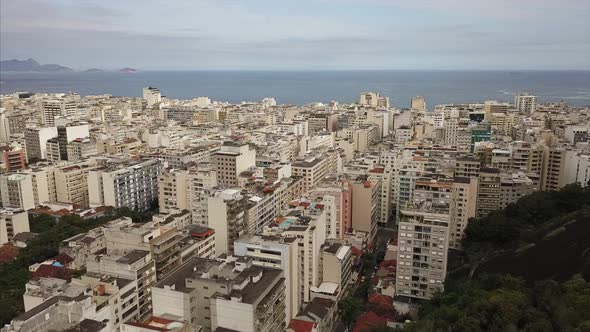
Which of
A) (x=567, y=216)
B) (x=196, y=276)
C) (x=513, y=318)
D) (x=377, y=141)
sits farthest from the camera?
(x=377, y=141)

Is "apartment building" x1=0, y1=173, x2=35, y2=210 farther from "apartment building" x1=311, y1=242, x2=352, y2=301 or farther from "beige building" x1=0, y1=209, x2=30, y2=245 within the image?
"apartment building" x1=311, y1=242, x2=352, y2=301

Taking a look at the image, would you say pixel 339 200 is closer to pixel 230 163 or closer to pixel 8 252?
pixel 230 163

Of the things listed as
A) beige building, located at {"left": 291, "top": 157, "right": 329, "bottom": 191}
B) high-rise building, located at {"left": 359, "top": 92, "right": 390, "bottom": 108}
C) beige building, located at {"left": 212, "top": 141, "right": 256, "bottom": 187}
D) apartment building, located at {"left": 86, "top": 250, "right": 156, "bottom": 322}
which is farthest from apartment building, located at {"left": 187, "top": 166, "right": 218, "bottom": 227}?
high-rise building, located at {"left": 359, "top": 92, "right": 390, "bottom": 108}

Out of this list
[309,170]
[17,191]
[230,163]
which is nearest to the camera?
[17,191]

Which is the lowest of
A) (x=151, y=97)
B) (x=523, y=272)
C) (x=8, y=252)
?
(x=8, y=252)

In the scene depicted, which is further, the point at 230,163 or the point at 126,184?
the point at 230,163

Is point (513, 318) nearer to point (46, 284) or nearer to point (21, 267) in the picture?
point (46, 284)

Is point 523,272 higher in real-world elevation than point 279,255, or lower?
lower

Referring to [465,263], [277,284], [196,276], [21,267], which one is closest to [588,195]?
[465,263]

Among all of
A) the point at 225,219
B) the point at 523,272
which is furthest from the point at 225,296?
the point at 523,272

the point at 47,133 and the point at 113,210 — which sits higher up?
the point at 47,133

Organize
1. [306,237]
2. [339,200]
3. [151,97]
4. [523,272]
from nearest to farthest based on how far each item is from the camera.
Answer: [306,237], [523,272], [339,200], [151,97]
